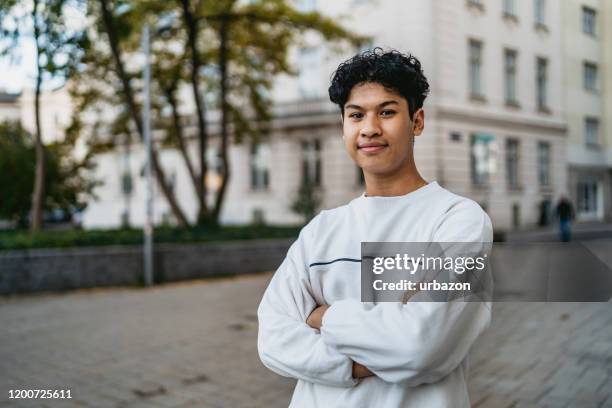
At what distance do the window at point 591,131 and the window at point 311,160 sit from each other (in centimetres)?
1619

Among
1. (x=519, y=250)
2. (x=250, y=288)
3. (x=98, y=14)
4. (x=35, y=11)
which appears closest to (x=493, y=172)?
(x=250, y=288)

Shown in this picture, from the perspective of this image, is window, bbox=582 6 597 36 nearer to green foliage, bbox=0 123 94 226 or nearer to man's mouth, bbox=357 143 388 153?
man's mouth, bbox=357 143 388 153

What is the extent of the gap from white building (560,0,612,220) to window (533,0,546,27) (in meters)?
0.14

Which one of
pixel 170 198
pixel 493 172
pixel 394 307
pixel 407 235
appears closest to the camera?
pixel 394 307

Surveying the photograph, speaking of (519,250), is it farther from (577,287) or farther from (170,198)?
(170,198)

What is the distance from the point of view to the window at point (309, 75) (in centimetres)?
2278

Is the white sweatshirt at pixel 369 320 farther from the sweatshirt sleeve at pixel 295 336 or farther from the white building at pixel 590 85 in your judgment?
the white building at pixel 590 85

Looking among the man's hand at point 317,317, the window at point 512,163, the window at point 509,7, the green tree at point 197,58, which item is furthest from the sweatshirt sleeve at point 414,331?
the window at point 512,163

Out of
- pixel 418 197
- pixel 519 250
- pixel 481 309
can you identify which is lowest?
pixel 481 309

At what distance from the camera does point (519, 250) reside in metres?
1.43

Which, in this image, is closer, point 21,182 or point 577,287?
point 577,287

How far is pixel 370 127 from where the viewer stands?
1398 mm

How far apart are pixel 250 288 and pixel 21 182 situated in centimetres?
685

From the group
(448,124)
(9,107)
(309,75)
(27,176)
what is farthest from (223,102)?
(309,75)
